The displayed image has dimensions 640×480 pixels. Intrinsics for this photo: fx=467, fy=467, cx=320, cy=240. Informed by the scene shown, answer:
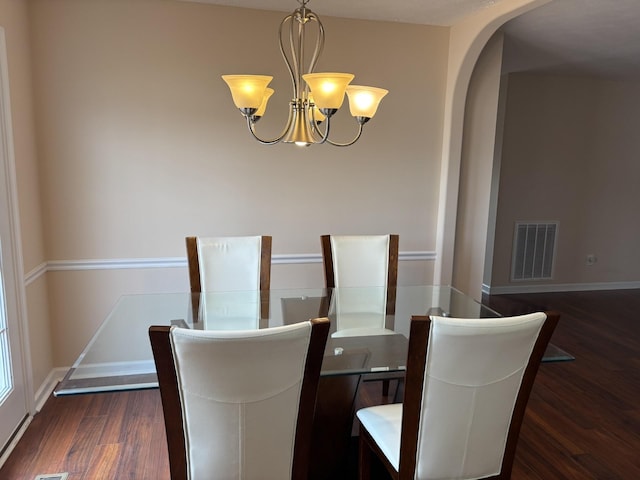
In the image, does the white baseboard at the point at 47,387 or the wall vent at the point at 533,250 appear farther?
the wall vent at the point at 533,250

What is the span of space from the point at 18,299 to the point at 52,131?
1.05m

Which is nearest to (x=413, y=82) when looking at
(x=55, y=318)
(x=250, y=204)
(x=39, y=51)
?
(x=250, y=204)

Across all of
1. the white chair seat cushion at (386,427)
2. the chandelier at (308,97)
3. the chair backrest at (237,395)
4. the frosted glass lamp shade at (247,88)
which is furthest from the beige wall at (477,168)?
the chair backrest at (237,395)

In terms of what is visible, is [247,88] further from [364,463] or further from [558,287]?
[558,287]

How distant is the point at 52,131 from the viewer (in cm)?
287

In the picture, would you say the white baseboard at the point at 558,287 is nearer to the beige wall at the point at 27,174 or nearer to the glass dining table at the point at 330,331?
the glass dining table at the point at 330,331

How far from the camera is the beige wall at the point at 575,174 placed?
16.5ft

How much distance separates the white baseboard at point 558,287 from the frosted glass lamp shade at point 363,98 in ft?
12.8

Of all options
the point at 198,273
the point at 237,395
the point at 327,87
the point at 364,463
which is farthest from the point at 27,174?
the point at 364,463

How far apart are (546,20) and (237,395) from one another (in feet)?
10.2

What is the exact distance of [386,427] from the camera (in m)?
1.76

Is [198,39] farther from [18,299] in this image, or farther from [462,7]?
[18,299]

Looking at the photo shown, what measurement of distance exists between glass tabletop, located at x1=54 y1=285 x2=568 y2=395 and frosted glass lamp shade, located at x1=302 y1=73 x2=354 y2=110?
97 centimetres

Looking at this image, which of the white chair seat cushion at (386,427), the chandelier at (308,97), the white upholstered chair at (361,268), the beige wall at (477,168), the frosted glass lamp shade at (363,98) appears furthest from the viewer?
the beige wall at (477,168)
